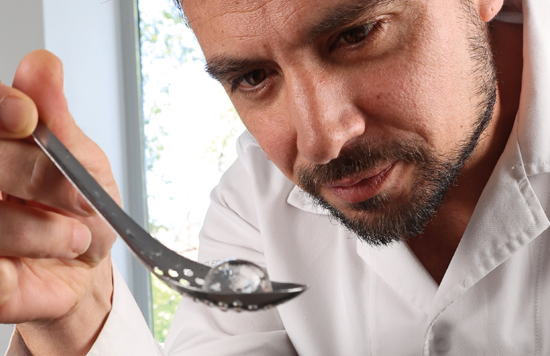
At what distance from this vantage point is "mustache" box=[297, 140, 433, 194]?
2.38ft

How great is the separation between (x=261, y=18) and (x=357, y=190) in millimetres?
291

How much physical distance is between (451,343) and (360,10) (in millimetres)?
576

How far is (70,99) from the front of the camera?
5.69ft

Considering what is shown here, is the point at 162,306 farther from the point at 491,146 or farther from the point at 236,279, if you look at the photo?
the point at 236,279

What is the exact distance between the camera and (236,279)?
0.41 meters

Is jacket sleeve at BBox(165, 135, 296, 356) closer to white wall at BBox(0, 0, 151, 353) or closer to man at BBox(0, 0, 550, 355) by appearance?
man at BBox(0, 0, 550, 355)

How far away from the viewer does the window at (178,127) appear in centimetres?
207

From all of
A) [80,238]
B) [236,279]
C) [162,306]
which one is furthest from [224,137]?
[236,279]

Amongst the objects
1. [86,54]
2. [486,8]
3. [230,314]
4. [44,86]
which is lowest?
[230,314]

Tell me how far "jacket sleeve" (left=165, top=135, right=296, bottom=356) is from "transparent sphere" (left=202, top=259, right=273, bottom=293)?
54 cm

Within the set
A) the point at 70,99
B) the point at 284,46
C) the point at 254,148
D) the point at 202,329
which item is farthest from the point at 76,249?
the point at 70,99

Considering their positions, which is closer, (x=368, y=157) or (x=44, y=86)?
(x=44, y=86)

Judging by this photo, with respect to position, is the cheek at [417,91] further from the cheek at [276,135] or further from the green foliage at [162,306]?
the green foliage at [162,306]

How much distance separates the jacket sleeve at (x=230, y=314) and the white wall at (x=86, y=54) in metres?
0.81
